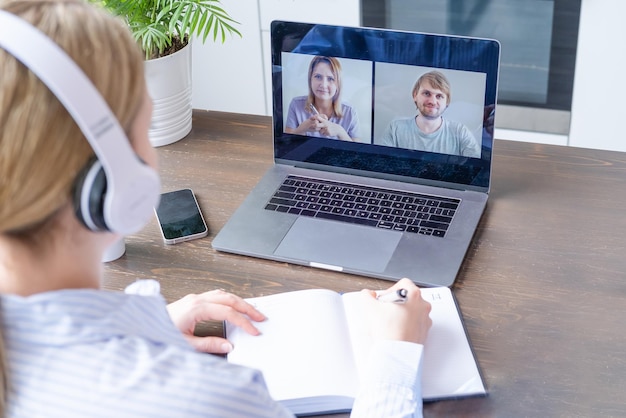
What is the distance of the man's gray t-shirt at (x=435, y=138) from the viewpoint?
1.36 m

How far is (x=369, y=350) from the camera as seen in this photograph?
42.7 inches

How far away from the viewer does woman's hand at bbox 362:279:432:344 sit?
3.53 feet

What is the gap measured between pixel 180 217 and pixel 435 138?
0.42 meters

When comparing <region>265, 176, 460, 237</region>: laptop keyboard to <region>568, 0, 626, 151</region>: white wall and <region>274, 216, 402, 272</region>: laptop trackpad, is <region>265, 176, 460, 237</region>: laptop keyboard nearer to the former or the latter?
<region>274, 216, 402, 272</region>: laptop trackpad

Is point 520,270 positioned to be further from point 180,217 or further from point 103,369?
point 103,369

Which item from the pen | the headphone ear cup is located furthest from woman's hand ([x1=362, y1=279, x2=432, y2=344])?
the headphone ear cup

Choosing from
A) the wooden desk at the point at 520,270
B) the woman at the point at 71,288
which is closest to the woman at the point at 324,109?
the wooden desk at the point at 520,270

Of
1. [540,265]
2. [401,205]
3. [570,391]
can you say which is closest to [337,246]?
[401,205]

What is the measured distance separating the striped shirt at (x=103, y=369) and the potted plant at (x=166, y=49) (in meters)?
0.82

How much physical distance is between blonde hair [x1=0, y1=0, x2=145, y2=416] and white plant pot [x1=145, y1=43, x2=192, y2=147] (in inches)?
31.8

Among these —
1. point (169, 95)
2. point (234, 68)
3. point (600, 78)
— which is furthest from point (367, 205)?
point (234, 68)

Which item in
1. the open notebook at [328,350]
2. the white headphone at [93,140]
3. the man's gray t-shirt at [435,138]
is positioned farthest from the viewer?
the man's gray t-shirt at [435,138]

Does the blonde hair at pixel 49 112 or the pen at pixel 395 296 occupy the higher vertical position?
the blonde hair at pixel 49 112

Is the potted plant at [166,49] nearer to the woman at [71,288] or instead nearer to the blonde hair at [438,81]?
the blonde hair at [438,81]
